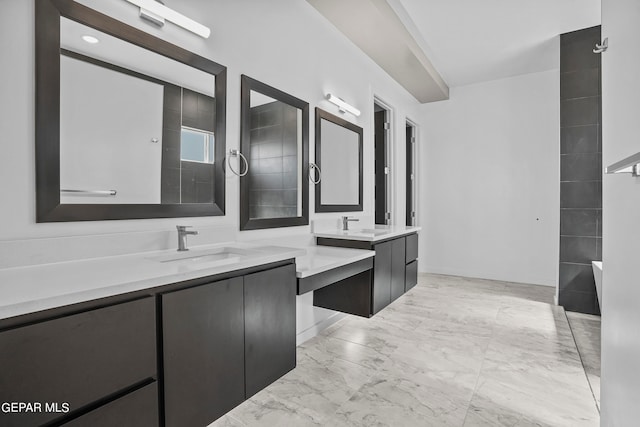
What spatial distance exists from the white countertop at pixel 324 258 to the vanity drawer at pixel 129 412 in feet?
2.60

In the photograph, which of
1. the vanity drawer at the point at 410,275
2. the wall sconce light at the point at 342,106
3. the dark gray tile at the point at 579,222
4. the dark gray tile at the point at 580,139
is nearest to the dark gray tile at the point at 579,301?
the dark gray tile at the point at 579,222

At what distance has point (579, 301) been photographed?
3305mm

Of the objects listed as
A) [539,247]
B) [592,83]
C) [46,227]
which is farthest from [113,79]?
[539,247]

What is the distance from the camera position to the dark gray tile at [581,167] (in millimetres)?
3186

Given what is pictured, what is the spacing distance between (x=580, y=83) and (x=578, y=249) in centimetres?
170

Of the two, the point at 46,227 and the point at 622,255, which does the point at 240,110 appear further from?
the point at 622,255

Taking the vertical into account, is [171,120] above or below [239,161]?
above

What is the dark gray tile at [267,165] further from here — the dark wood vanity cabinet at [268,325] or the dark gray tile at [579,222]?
the dark gray tile at [579,222]

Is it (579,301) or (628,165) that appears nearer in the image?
(628,165)

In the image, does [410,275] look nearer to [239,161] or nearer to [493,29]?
[239,161]

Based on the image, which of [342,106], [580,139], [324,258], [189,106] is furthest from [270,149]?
[580,139]

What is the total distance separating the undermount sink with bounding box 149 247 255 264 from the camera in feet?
4.70

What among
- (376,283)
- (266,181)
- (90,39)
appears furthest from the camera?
(376,283)

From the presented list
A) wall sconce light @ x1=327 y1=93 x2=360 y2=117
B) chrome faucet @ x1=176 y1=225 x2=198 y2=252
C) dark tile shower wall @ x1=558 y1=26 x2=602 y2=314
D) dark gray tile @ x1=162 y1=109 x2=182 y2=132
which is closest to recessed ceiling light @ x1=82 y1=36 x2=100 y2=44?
dark gray tile @ x1=162 y1=109 x2=182 y2=132
